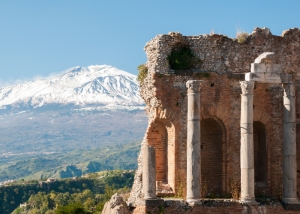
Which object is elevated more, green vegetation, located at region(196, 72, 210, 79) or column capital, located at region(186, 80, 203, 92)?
green vegetation, located at region(196, 72, 210, 79)

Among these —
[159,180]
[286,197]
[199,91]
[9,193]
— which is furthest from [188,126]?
[9,193]

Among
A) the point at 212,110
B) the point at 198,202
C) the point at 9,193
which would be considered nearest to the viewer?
the point at 198,202

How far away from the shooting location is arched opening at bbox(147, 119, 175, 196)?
28688 millimetres

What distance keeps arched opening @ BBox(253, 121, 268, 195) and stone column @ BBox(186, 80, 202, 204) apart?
405 cm

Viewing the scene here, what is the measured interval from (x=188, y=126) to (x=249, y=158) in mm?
2851

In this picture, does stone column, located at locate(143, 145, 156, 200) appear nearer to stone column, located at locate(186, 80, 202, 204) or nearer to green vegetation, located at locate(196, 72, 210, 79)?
stone column, located at locate(186, 80, 202, 204)

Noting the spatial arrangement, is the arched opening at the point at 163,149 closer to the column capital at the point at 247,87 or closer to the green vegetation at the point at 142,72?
the green vegetation at the point at 142,72

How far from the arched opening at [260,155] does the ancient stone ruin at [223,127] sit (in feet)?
0.15

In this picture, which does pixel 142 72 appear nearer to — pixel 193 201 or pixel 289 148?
pixel 193 201

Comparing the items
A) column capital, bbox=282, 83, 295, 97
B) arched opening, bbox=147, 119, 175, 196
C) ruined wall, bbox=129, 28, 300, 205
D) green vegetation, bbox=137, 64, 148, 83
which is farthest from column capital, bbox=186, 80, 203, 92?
column capital, bbox=282, 83, 295, 97

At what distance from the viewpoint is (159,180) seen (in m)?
29.4

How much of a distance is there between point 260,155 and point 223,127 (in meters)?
2.46

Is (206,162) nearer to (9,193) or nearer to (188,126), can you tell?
(188,126)

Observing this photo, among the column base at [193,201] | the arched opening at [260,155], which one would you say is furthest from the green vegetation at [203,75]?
the column base at [193,201]
